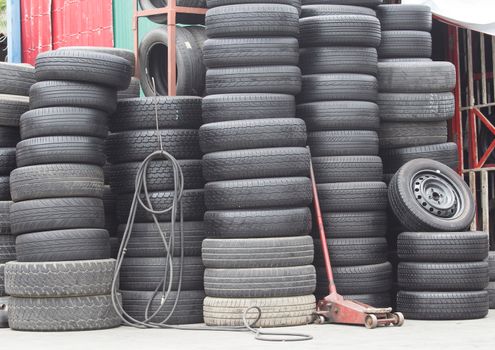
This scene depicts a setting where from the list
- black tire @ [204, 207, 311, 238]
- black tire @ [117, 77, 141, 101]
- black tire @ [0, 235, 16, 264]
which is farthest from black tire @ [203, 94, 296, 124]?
black tire @ [0, 235, 16, 264]

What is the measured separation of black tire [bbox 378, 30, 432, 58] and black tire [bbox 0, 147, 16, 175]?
4.14m

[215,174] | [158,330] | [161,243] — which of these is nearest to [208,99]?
[215,174]

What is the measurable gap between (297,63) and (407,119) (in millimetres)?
1524

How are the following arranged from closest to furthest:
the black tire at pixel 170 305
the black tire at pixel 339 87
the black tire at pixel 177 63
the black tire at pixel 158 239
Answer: the black tire at pixel 170 305 → the black tire at pixel 158 239 → the black tire at pixel 339 87 → the black tire at pixel 177 63

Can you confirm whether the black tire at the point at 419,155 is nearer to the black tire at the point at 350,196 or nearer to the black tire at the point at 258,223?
the black tire at the point at 350,196

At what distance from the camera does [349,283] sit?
34.4ft

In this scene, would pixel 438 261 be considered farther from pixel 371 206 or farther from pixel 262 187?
pixel 262 187

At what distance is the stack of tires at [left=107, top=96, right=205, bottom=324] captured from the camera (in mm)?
10359

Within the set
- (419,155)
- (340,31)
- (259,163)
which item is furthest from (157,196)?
(419,155)

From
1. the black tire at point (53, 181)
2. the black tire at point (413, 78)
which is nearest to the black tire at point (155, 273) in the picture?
the black tire at point (53, 181)

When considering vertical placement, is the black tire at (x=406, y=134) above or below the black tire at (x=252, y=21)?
below

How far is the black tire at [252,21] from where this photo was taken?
33.6 ft

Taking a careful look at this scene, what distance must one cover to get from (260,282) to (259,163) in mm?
1092

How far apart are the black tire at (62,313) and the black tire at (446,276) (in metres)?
2.94
